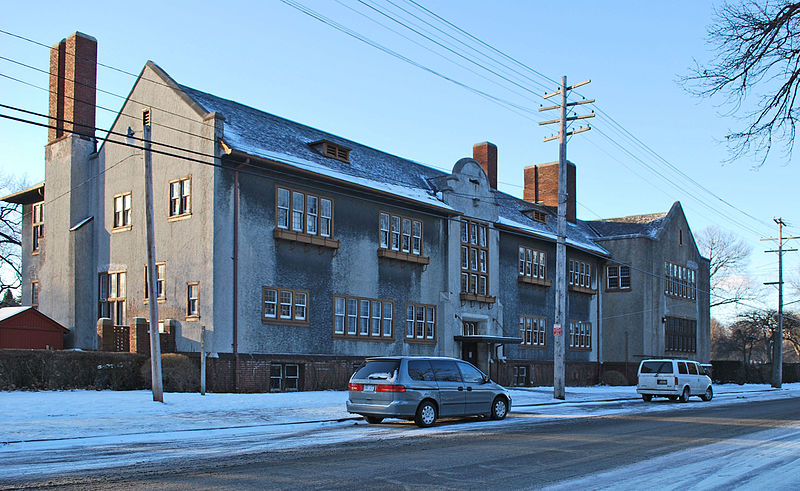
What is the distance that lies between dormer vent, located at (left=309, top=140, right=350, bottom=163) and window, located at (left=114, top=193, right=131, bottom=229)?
7.81 metres

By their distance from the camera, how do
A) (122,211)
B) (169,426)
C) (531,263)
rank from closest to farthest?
(169,426)
(122,211)
(531,263)

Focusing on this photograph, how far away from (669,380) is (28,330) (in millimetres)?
25105

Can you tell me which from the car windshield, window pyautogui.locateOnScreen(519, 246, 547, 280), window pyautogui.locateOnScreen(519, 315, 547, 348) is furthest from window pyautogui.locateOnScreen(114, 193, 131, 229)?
window pyautogui.locateOnScreen(519, 315, 547, 348)

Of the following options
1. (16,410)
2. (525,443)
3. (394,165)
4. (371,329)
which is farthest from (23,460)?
(394,165)

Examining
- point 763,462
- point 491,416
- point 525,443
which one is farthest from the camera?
point 491,416

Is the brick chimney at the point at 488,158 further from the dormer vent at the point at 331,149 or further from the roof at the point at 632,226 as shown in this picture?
the dormer vent at the point at 331,149

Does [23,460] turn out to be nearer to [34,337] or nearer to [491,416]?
[491,416]

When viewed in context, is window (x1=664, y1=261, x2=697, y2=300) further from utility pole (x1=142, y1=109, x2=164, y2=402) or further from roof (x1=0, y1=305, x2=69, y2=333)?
utility pole (x1=142, y1=109, x2=164, y2=402)

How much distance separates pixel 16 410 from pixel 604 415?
15.3 meters

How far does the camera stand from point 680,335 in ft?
167

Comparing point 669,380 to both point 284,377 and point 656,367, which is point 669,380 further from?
point 284,377

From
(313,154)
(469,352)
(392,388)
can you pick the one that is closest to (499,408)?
(392,388)

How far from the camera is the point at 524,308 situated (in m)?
40.8

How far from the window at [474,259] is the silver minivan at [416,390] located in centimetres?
1749
